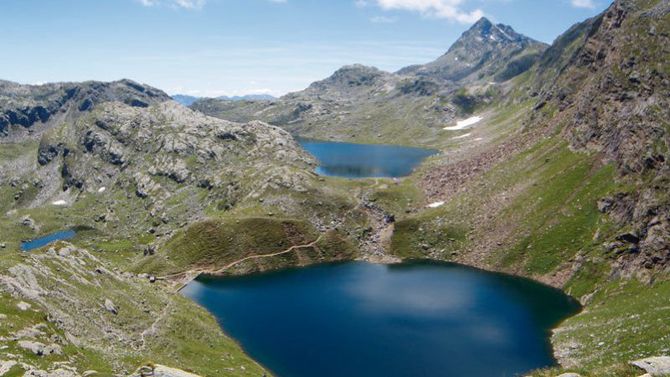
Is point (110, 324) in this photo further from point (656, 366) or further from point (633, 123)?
point (633, 123)

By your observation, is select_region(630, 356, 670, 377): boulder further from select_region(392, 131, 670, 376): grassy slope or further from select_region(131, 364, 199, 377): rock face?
select_region(131, 364, 199, 377): rock face

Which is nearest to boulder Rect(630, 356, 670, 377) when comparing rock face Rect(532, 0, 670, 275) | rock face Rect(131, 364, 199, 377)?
rock face Rect(131, 364, 199, 377)

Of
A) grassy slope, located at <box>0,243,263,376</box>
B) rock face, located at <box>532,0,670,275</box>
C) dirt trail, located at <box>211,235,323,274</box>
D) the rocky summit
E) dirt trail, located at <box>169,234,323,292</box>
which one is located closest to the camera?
grassy slope, located at <box>0,243,263,376</box>

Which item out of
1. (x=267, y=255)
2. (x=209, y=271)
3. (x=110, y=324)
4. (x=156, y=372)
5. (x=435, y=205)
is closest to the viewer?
(x=156, y=372)

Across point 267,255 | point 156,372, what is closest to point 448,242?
point 267,255

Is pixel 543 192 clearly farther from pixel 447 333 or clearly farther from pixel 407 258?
pixel 447 333

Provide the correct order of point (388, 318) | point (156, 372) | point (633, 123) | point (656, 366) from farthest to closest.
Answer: point (633, 123), point (388, 318), point (156, 372), point (656, 366)

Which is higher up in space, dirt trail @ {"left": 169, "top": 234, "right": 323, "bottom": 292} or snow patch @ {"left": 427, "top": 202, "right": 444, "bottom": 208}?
snow patch @ {"left": 427, "top": 202, "right": 444, "bottom": 208}

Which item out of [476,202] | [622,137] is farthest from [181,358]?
[622,137]
